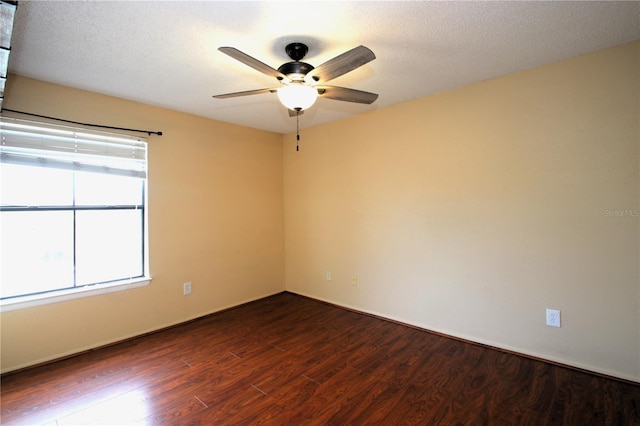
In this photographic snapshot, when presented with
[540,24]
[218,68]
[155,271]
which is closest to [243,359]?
[155,271]

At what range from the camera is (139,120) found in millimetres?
3143

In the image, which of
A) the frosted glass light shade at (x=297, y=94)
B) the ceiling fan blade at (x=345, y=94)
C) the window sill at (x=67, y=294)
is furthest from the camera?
the window sill at (x=67, y=294)

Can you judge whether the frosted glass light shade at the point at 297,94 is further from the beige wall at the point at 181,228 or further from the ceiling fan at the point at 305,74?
the beige wall at the point at 181,228

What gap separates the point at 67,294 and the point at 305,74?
281 centimetres

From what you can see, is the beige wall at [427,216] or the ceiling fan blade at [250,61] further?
the beige wall at [427,216]

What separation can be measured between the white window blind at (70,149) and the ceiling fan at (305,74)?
183 cm

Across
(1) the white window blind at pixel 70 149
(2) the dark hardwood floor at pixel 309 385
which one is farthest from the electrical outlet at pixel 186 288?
(1) the white window blind at pixel 70 149

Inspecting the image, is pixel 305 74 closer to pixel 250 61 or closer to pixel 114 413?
pixel 250 61

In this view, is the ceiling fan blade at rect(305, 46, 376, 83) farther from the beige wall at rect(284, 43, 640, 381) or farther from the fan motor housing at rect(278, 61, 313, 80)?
the beige wall at rect(284, 43, 640, 381)

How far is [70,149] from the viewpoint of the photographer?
270 centimetres

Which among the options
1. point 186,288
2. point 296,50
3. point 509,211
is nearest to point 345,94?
point 296,50

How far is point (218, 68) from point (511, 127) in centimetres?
254

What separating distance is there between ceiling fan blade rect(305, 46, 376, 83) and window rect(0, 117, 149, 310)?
2271 mm

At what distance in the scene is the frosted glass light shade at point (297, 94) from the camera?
1876 millimetres
